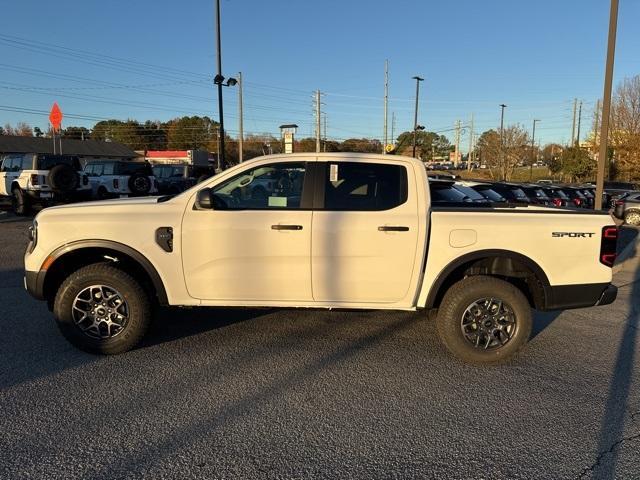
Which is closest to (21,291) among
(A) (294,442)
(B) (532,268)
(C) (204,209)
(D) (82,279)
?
(D) (82,279)

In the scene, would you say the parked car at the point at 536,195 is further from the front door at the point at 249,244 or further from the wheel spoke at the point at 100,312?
the wheel spoke at the point at 100,312

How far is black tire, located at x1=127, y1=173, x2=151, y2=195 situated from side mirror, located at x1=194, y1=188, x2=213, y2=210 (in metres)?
15.5

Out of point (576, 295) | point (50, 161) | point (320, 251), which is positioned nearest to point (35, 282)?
point (320, 251)

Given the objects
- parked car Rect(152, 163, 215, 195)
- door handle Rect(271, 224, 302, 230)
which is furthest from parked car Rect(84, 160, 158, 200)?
door handle Rect(271, 224, 302, 230)

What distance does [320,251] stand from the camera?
4.36 m

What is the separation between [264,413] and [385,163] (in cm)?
241

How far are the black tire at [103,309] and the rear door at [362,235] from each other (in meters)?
1.61

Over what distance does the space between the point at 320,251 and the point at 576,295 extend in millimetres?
2360

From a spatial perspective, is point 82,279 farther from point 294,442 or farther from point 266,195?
point 294,442

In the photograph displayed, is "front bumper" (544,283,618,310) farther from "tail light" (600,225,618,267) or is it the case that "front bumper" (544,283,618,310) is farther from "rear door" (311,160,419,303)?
"rear door" (311,160,419,303)

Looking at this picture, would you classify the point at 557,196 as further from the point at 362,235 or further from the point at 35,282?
the point at 35,282

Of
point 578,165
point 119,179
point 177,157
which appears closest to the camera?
point 119,179

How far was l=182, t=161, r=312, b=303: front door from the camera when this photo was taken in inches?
171

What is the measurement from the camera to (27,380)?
3953 mm
